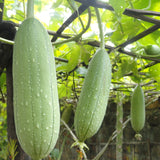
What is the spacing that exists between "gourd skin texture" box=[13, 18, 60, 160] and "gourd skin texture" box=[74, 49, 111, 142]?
0.17 m

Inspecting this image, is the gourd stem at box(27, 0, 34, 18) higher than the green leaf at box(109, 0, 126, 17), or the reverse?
the green leaf at box(109, 0, 126, 17)

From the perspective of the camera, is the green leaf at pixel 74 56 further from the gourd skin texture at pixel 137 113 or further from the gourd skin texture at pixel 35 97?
the gourd skin texture at pixel 35 97

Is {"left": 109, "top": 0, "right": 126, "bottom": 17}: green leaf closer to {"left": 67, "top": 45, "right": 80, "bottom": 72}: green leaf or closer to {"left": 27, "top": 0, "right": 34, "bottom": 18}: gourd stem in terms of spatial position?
{"left": 27, "top": 0, "right": 34, "bottom": 18}: gourd stem

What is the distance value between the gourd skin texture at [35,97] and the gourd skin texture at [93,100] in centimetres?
17

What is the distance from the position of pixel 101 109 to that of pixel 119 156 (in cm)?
163

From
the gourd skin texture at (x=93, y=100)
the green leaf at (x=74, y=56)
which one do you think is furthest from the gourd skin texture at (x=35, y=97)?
the green leaf at (x=74, y=56)

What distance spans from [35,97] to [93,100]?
8.9 inches

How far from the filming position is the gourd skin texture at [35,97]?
466mm

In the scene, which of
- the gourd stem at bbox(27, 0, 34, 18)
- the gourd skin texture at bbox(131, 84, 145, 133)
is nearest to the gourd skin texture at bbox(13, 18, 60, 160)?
the gourd stem at bbox(27, 0, 34, 18)

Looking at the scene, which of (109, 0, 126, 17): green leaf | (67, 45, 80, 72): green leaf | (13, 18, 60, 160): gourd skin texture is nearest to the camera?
(13, 18, 60, 160): gourd skin texture

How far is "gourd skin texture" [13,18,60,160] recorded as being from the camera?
18.3 inches

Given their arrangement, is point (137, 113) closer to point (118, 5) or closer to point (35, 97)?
point (118, 5)

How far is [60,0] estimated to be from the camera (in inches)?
34.3

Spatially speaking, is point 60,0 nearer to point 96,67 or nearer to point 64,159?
point 96,67
